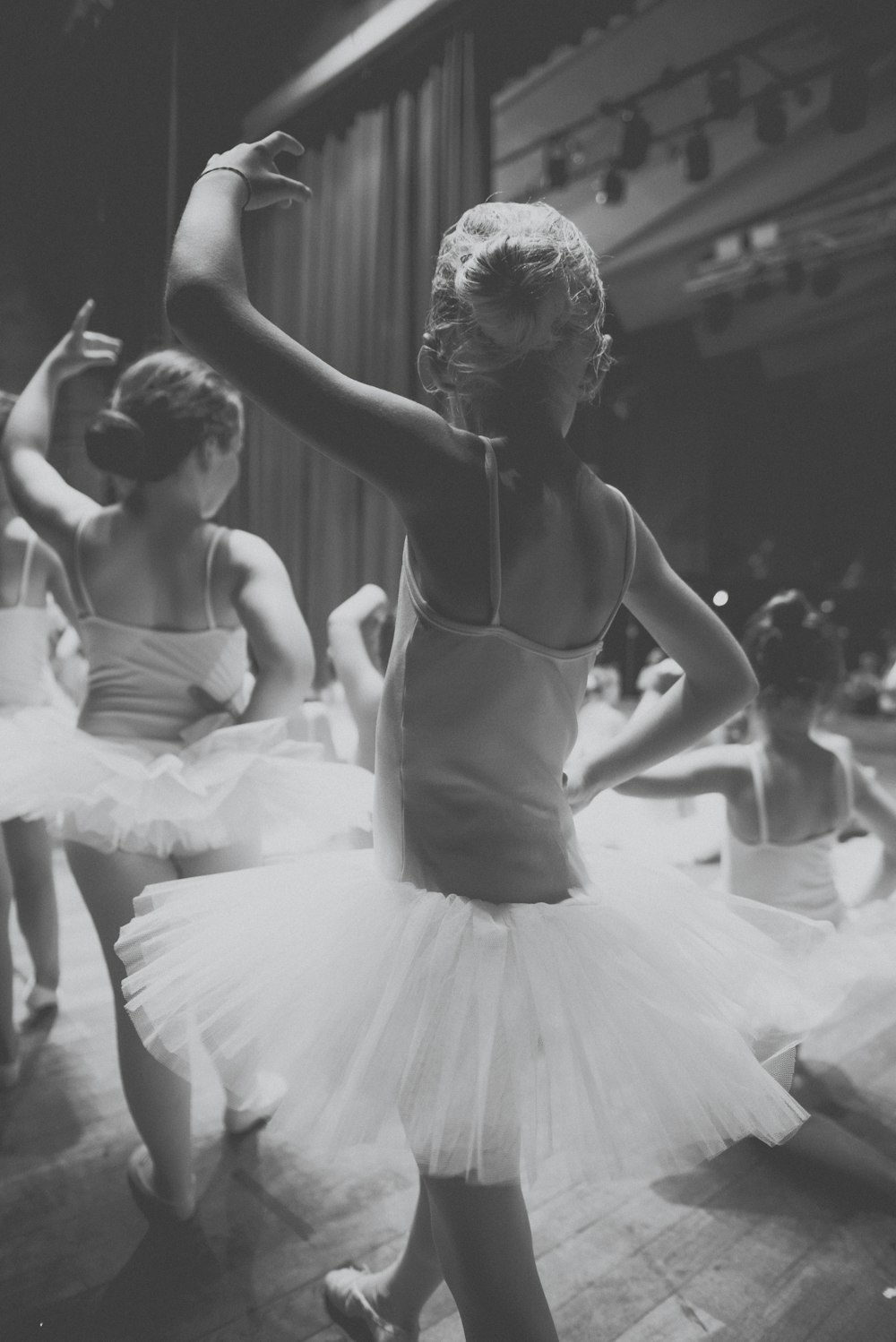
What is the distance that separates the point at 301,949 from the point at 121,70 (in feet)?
8.15

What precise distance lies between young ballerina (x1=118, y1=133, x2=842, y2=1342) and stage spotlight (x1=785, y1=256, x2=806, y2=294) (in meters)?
7.60

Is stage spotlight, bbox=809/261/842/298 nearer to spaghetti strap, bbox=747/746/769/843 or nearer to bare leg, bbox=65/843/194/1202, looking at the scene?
spaghetti strap, bbox=747/746/769/843

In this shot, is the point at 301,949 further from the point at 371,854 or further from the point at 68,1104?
the point at 68,1104

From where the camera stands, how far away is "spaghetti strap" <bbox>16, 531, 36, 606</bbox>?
2.12 meters

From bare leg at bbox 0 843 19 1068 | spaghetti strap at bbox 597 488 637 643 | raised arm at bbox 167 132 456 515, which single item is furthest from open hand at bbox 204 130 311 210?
bare leg at bbox 0 843 19 1068

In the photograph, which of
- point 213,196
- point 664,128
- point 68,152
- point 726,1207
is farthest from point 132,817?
point 664,128

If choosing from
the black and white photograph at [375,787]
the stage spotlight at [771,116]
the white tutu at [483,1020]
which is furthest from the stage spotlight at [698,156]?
the white tutu at [483,1020]

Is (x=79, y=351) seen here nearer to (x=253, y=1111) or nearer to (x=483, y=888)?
(x=483, y=888)

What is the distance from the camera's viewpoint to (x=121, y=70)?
2.40 metres

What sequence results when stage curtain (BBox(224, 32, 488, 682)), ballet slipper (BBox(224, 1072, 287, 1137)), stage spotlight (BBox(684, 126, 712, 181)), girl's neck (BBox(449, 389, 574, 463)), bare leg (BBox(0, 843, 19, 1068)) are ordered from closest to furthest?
girl's neck (BBox(449, 389, 574, 463)), ballet slipper (BBox(224, 1072, 287, 1137)), bare leg (BBox(0, 843, 19, 1068)), stage curtain (BBox(224, 32, 488, 682)), stage spotlight (BBox(684, 126, 712, 181))

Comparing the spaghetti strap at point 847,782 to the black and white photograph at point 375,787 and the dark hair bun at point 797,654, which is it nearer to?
the black and white photograph at point 375,787

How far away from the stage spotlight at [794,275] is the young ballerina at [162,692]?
7.26 metres

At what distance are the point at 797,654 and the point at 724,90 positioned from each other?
4.02 metres

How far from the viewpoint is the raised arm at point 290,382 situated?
795 millimetres
